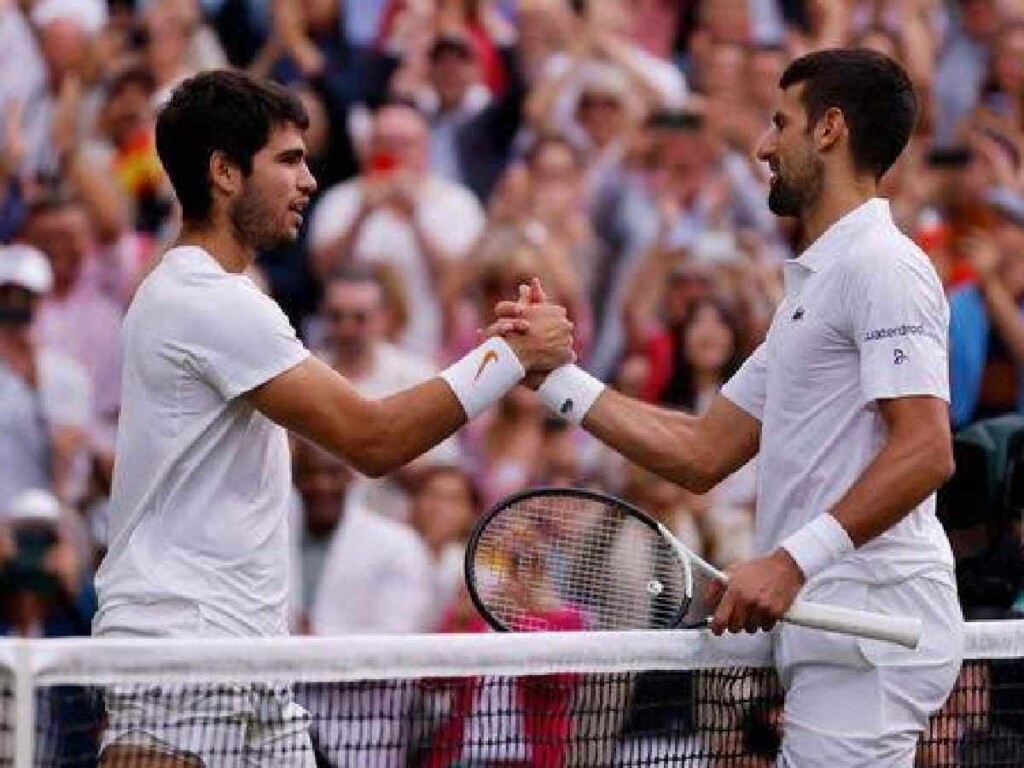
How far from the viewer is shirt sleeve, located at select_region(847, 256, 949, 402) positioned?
625 centimetres

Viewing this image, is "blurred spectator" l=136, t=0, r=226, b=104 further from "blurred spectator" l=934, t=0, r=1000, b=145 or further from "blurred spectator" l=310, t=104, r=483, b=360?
"blurred spectator" l=934, t=0, r=1000, b=145

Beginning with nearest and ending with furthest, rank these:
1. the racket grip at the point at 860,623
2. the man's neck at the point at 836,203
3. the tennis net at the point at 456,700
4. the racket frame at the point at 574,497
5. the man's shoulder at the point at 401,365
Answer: the tennis net at the point at 456,700 → the racket grip at the point at 860,623 → the racket frame at the point at 574,497 → the man's neck at the point at 836,203 → the man's shoulder at the point at 401,365

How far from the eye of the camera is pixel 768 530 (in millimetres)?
6574

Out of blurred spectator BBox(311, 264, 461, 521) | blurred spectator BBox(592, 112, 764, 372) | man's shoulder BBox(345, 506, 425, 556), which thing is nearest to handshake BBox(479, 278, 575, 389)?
man's shoulder BBox(345, 506, 425, 556)

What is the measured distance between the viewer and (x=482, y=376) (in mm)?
6664

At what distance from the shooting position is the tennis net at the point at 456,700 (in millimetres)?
6023

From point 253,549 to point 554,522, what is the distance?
78cm

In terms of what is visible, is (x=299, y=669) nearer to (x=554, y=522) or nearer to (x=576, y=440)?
(x=554, y=522)

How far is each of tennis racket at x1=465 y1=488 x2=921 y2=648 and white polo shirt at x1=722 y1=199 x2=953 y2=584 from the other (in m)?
0.22

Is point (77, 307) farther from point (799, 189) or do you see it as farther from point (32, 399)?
point (799, 189)

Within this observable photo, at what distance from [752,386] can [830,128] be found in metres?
0.76

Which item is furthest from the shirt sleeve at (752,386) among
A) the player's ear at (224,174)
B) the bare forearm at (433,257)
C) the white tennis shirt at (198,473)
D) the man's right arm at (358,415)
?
the bare forearm at (433,257)

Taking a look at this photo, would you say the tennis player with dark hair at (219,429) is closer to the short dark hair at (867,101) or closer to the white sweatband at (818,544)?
the white sweatband at (818,544)

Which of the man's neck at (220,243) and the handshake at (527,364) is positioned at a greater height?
the man's neck at (220,243)
